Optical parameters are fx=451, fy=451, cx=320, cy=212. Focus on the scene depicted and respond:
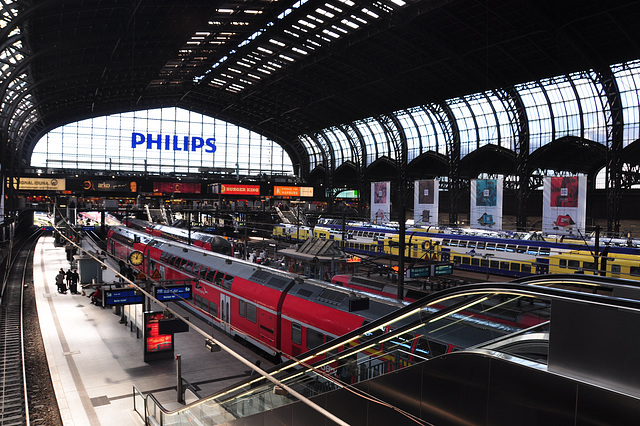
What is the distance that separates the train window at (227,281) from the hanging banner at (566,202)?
2305 centimetres

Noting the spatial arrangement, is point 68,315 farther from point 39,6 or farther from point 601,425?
point 601,425

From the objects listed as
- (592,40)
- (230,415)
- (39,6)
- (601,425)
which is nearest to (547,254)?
(592,40)

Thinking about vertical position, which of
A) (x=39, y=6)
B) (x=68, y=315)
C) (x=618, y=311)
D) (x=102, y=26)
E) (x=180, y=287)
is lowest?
(x=68, y=315)

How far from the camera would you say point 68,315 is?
22.7 metres

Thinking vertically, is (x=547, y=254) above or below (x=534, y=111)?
below

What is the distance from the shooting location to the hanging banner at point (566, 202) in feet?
98.0

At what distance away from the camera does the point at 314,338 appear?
12773 mm

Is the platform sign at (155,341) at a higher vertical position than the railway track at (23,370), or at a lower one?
higher

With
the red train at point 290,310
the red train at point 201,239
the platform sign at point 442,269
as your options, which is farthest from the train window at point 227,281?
the red train at point 201,239

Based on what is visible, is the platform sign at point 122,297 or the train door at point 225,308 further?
the train door at point 225,308

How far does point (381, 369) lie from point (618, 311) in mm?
3527

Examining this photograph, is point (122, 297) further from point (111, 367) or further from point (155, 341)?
point (111, 367)

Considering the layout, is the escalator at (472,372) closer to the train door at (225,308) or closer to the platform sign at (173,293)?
the platform sign at (173,293)

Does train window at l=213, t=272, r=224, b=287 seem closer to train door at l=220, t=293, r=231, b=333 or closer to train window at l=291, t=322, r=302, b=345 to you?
train door at l=220, t=293, r=231, b=333
